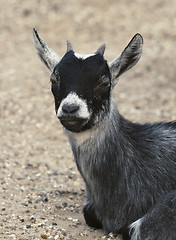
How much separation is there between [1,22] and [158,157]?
12.7 meters

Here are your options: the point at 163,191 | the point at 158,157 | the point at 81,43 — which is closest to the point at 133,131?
the point at 158,157

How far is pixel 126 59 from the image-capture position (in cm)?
644

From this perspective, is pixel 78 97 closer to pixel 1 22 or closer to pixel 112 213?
pixel 112 213

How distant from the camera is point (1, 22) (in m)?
Answer: 18.0

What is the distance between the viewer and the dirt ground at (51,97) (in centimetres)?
723

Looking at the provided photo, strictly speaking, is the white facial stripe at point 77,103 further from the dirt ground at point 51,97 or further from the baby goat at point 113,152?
the dirt ground at point 51,97

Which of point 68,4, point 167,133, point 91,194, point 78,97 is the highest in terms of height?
point 68,4

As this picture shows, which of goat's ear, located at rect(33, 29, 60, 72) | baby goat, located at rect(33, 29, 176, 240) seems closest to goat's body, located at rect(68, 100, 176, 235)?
baby goat, located at rect(33, 29, 176, 240)

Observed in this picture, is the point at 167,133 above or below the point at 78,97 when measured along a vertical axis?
below

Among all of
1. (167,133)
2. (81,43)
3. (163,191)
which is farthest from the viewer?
(81,43)

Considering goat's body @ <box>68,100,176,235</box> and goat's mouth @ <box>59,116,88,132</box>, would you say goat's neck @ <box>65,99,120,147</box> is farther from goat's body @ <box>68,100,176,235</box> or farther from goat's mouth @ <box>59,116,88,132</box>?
goat's mouth @ <box>59,116,88,132</box>

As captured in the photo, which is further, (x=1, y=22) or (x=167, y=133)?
(x=1, y=22)

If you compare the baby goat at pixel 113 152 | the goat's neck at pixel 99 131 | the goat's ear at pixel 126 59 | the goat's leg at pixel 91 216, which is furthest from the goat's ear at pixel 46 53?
the goat's leg at pixel 91 216

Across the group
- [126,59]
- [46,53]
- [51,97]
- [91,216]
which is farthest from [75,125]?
[51,97]
